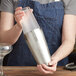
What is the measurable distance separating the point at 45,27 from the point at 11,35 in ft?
0.85

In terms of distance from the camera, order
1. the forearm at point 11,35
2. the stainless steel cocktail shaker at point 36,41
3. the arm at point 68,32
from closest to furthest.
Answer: the stainless steel cocktail shaker at point 36,41, the forearm at point 11,35, the arm at point 68,32

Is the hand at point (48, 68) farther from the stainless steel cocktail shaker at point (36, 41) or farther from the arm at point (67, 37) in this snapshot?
the arm at point (67, 37)

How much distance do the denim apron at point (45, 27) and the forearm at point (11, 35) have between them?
0.35 feet

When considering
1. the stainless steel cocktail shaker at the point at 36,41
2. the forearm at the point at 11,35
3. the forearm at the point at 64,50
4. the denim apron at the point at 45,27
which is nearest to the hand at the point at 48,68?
the stainless steel cocktail shaker at the point at 36,41

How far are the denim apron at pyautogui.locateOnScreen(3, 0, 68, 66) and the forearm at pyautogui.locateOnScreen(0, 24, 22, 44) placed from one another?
Answer: 0.11 m

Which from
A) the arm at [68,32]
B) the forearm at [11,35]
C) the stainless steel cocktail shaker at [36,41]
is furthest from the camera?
the arm at [68,32]

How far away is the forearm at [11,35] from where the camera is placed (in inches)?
48.3

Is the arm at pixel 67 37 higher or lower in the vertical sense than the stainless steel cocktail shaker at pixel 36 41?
lower

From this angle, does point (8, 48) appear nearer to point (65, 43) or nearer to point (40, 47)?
point (40, 47)

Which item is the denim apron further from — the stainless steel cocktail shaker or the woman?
the stainless steel cocktail shaker

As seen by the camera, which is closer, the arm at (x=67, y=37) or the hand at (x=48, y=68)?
the hand at (x=48, y=68)

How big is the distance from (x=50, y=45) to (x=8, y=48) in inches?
20.8

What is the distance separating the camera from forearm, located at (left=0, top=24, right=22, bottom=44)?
123 centimetres

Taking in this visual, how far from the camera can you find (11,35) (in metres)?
1.31
